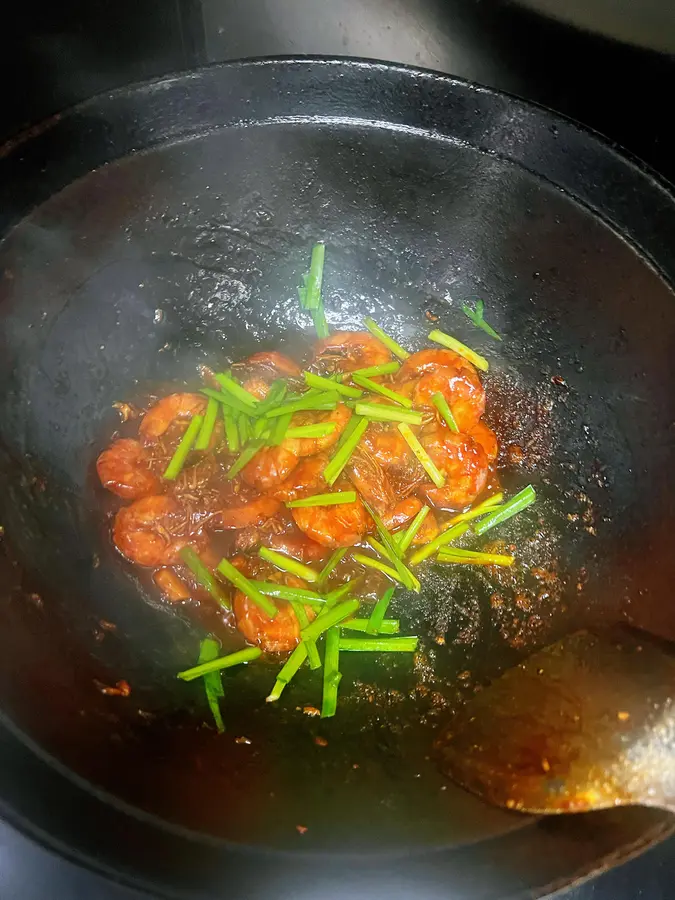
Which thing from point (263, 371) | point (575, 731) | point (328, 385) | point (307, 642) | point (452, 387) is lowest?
point (575, 731)

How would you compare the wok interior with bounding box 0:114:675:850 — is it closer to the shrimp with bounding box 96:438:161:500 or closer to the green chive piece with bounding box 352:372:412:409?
the shrimp with bounding box 96:438:161:500

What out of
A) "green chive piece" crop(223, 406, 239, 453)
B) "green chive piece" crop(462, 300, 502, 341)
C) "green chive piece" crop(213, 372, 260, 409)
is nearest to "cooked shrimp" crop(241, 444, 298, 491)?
"green chive piece" crop(223, 406, 239, 453)

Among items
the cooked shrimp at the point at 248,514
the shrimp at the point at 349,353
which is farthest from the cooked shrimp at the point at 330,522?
the shrimp at the point at 349,353

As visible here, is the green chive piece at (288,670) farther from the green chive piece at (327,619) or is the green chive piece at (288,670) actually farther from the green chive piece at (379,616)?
the green chive piece at (379,616)

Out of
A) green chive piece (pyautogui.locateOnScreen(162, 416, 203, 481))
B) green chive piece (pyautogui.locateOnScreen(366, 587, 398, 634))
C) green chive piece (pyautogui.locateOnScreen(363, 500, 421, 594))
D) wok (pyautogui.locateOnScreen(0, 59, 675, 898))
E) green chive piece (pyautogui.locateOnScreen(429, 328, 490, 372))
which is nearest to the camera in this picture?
wok (pyautogui.locateOnScreen(0, 59, 675, 898))

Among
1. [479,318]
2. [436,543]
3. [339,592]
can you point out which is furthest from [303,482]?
[479,318]

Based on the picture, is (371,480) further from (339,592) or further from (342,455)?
(339,592)
